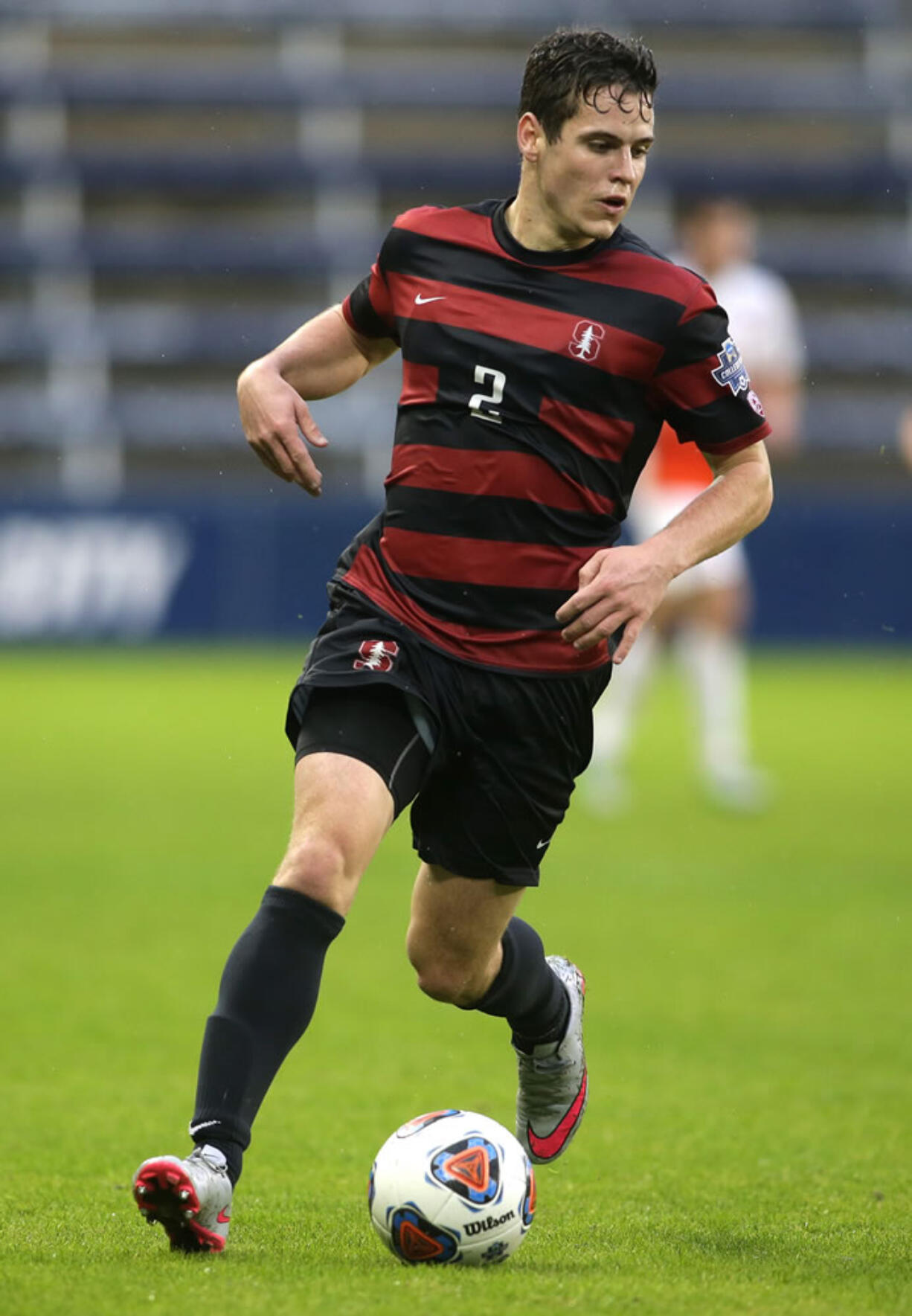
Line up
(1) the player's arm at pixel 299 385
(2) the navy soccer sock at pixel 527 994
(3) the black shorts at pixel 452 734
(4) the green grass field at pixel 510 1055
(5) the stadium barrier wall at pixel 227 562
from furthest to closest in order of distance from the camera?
(5) the stadium barrier wall at pixel 227 562 → (2) the navy soccer sock at pixel 527 994 → (1) the player's arm at pixel 299 385 → (3) the black shorts at pixel 452 734 → (4) the green grass field at pixel 510 1055

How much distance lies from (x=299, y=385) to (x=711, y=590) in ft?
19.5

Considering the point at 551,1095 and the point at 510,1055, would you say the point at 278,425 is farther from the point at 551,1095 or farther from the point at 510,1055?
the point at 510,1055

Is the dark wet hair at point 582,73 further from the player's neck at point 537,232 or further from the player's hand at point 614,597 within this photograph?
the player's hand at point 614,597

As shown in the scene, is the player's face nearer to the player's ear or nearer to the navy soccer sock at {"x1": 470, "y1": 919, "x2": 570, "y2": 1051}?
the player's ear

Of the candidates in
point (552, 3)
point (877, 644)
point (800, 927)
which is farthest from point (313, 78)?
point (800, 927)

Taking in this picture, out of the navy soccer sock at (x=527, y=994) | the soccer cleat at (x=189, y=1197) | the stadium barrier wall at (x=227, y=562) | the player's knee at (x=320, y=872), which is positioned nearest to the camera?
the soccer cleat at (x=189, y=1197)

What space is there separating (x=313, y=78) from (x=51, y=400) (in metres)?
4.42

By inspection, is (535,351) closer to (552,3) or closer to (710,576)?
(710,576)

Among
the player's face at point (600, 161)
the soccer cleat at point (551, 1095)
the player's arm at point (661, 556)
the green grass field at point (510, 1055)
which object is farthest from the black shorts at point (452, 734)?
the player's face at point (600, 161)

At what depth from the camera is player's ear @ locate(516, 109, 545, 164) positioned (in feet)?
13.2

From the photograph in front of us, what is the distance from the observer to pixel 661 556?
12.3ft

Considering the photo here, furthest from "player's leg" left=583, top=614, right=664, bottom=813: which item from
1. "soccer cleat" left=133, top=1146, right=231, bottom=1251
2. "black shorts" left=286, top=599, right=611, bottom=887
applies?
"soccer cleat" left=133, top=1146, right=231, bottom=1251

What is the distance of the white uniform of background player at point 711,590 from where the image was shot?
9.96m

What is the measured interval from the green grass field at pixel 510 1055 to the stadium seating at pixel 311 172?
974 cm
